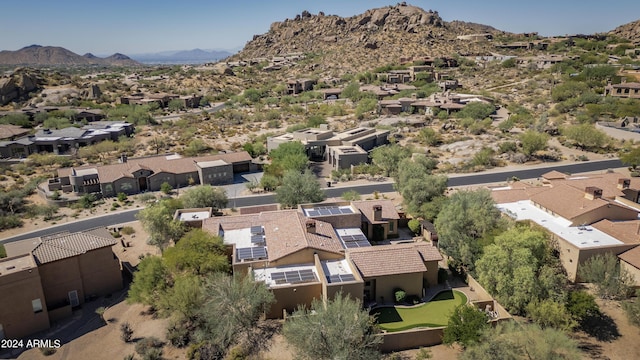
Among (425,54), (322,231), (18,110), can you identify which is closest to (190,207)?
(322,231)

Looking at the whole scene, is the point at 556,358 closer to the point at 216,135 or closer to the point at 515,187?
the point at 515,187

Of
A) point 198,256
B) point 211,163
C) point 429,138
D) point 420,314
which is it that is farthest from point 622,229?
point 211,163

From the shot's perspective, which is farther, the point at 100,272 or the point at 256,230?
the point at 256,230

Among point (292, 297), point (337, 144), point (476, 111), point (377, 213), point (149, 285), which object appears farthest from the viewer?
point (476, 111)

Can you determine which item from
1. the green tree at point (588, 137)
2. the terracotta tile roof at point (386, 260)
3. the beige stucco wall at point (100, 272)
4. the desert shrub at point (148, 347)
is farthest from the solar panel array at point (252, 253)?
the green tree at point (588, 137)

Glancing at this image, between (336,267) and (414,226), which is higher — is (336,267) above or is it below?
above

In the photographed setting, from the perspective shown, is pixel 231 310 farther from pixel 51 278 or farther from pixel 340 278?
pixel 51 278
